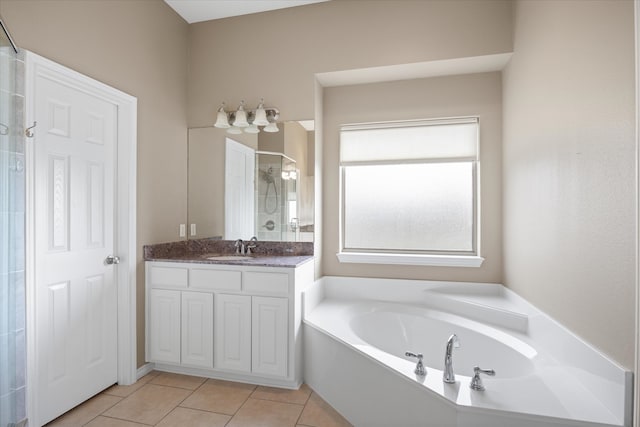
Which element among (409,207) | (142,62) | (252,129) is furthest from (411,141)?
(142,62)

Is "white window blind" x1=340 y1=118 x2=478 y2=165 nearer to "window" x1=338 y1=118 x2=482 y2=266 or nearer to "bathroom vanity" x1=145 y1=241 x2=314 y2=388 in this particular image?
"window" x1=338 y1=118 x2=482 y2=266

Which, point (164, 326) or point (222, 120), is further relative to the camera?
point (222, 120)

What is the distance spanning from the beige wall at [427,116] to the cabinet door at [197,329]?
1.09 metres

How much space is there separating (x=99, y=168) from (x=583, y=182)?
2.76 metres

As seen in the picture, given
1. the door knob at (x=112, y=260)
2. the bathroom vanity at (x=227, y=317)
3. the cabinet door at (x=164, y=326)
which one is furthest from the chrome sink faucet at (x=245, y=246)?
the door knob at (x=112, y=260)

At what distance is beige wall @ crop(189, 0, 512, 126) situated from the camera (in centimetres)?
259

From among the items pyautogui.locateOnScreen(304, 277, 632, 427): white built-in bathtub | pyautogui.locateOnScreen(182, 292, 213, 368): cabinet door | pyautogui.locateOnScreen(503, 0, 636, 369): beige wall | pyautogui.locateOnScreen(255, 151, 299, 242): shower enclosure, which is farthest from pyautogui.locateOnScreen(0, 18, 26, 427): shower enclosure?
pyautogui.locateOnScreen(503, 0, 636, 369): beige wall

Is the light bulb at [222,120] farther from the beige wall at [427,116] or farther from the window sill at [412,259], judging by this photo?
the window sill at [412,259]

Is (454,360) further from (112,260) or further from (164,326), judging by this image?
(112,260)

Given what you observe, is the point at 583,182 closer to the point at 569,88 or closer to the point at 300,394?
the point at 569,88

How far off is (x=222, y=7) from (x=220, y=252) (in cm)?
205

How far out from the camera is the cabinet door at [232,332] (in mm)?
2473

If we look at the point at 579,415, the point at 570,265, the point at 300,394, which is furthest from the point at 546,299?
the point at 300,394

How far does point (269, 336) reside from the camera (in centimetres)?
243
